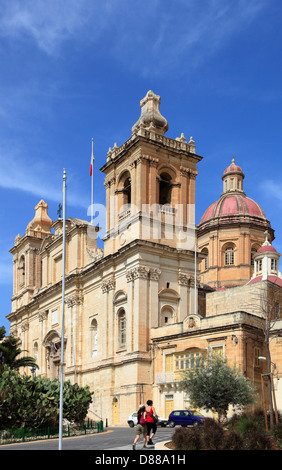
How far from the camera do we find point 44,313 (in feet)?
197

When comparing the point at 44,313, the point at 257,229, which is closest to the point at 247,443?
the point at 44,313

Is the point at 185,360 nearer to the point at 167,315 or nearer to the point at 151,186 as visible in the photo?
the point at 167,315

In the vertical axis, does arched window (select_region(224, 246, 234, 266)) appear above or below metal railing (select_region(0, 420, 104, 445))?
above

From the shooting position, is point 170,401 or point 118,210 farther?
point 118,210

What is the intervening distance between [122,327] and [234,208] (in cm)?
2708

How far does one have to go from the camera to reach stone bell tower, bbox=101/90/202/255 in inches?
1767

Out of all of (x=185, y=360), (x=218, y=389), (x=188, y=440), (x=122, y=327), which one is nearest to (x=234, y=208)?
(x=122, y=327)

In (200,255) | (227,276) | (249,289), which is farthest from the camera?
(227,276)

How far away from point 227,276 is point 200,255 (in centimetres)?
1844

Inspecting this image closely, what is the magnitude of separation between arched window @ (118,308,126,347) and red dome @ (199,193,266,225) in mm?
25329

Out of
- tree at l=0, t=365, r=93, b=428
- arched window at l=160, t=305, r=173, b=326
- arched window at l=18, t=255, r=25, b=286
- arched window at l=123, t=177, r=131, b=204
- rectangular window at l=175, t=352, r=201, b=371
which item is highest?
arched window at l=123, t=177, r=131, b=204

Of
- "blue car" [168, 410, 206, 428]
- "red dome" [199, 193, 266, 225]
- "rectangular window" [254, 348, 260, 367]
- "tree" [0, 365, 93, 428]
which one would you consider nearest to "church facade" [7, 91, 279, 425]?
"rectangular window" [254, 348, 260, 367]

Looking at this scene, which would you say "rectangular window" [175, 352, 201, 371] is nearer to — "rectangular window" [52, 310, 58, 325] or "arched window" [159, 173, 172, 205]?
"arched window" [159, 173, 172, 205]

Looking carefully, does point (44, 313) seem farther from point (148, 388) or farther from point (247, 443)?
point (247, 443)
